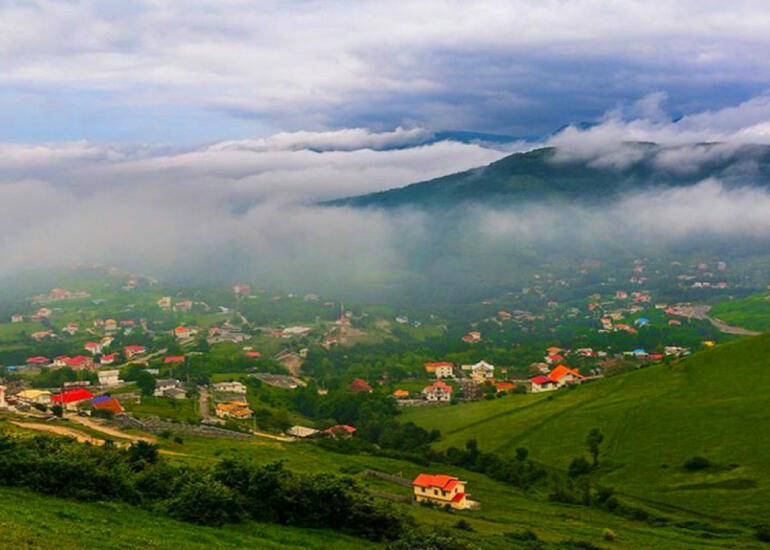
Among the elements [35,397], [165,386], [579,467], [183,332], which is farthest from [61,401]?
[183,332]

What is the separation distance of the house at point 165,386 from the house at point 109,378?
665 cm

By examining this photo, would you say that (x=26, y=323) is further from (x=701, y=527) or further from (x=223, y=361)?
(x=701, y=527)

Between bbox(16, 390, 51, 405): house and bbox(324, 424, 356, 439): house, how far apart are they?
30031 millimetres

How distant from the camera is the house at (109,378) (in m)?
89.2

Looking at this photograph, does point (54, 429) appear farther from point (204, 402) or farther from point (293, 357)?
point (293, 357)

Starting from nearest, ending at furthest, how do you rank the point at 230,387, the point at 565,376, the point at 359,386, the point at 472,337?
the point at 230,387
the point at 565,376
the point at 359,386
the point at 472,337

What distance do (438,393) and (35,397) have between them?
164 feet

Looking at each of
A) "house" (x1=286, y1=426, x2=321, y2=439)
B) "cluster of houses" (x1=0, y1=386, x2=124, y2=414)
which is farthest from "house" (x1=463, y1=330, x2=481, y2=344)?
"cluster of houses" (x1=0, y1=386, x2=124, y2=414)

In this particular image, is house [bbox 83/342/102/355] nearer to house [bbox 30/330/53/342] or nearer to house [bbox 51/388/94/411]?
house [bbox 30/330/53/342]

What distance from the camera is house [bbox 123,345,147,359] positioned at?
117125mm

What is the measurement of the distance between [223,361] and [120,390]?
25.0 metres

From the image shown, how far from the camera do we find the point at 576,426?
62.2 meters

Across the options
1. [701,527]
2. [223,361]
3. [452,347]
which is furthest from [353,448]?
[452,347]

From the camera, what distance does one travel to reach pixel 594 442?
53.8 metres
